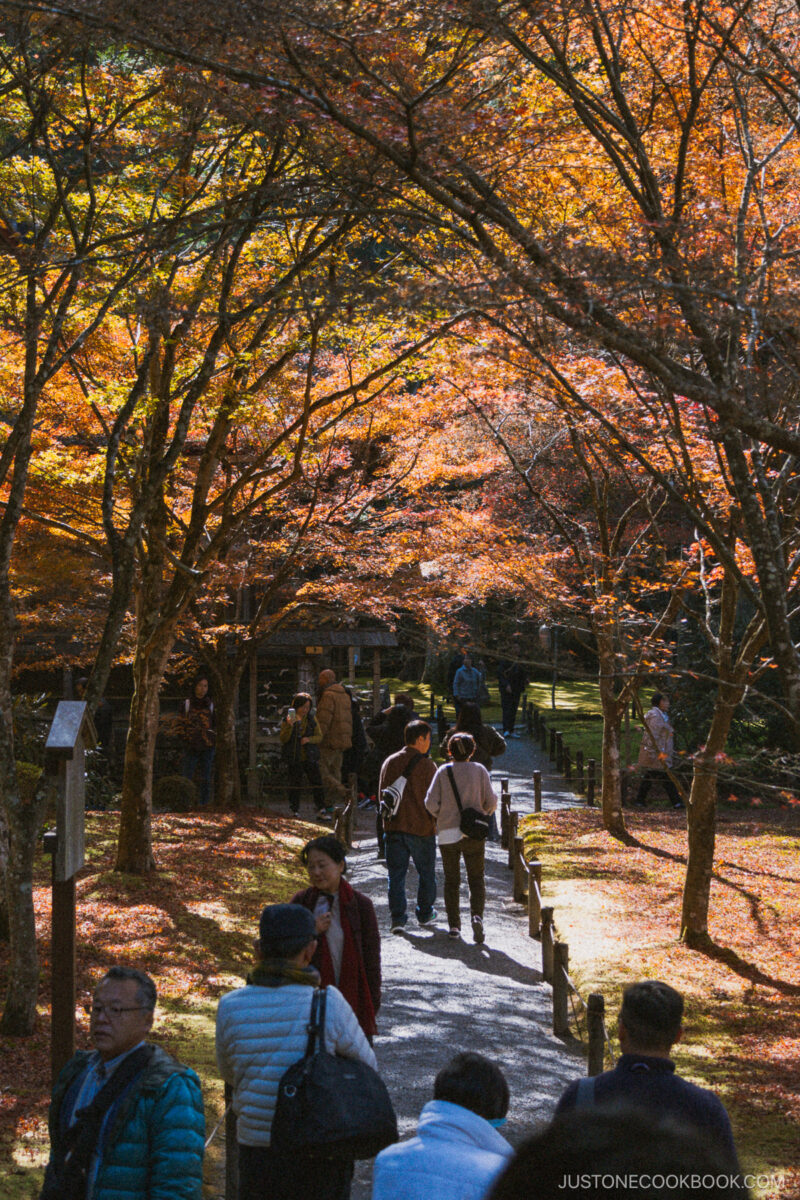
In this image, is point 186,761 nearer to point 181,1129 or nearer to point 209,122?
point 209,122

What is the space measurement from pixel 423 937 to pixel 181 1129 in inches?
283

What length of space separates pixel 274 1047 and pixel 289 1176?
0.42 m

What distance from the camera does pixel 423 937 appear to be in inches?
394

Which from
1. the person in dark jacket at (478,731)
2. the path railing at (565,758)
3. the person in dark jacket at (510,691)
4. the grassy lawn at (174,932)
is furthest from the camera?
the person in dark jacket at (510,691)

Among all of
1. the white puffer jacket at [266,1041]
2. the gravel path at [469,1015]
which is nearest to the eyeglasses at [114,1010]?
the white puffer jacket at [266,1041]

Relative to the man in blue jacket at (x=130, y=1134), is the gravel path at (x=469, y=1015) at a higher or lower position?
lower

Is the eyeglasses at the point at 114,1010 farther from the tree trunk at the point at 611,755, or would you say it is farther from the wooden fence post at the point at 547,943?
the tree trunk at the point at 611,755

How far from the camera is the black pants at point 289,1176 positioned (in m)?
3.45

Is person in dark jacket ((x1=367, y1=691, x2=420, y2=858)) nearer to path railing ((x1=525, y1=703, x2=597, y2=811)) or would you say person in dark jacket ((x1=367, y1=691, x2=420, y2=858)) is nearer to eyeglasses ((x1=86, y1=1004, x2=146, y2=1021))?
path railing ((x1=525, y1=703, x2=597, y2=811))

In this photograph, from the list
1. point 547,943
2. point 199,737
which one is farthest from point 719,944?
point 199,737

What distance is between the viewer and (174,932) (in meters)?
9.53

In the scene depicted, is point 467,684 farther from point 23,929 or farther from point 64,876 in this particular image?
point 64,876

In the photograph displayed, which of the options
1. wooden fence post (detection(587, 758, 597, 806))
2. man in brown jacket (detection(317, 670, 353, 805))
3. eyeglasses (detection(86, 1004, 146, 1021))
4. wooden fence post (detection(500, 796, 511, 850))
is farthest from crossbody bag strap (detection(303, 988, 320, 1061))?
wooden fence post (detection(587, 758, 597, 806))

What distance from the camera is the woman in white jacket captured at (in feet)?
31.3
